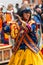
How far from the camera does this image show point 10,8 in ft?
43.0

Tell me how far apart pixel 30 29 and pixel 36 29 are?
0.73 ft

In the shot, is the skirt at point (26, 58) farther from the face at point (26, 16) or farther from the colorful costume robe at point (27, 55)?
the face at point (26, 16)

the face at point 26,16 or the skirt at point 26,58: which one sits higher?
the face at point 26,16

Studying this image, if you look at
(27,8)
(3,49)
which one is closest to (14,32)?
(27,8)

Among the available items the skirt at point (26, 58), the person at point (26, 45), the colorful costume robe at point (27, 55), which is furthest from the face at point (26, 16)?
the skirt at point (26, 58)

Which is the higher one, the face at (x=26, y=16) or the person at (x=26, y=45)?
the face at (x=26, y=16)

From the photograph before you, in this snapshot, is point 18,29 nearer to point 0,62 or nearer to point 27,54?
point 27,54

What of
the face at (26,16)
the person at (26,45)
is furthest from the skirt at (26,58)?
the face at (26,16)

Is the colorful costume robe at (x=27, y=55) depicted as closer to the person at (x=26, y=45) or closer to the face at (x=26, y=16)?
the person at (x=26, y=45)

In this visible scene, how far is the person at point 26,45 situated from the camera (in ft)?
19.6

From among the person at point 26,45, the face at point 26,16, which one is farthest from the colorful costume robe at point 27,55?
the face at point 26,16

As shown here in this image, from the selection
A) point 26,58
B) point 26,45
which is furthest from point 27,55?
point 26,45

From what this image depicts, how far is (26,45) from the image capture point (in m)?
6.02

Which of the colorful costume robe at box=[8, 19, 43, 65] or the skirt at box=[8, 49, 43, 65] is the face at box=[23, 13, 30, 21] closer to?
the colorful costume robe at box=[8, 19, 43, 65]
